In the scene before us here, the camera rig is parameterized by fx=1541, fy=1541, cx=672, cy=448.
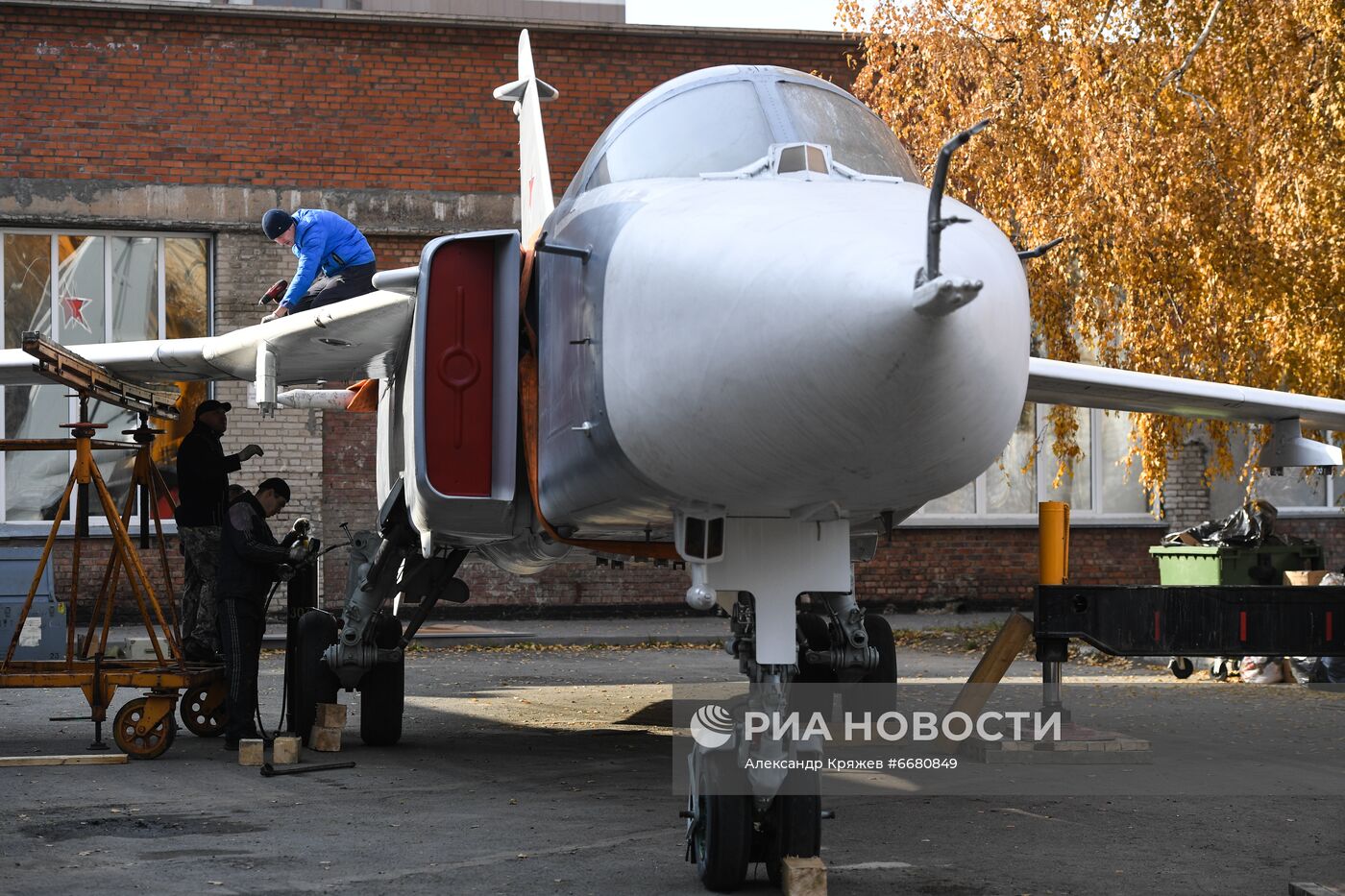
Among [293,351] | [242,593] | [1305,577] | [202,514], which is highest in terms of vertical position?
[293,351]

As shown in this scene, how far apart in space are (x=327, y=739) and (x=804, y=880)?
4.60 m

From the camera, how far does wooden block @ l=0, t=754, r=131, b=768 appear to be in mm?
8219

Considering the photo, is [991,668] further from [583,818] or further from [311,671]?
[311,671]

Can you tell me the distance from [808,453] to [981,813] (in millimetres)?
3238

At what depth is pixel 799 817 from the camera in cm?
514

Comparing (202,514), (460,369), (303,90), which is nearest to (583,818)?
(460,369)

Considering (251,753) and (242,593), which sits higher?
(242,593)

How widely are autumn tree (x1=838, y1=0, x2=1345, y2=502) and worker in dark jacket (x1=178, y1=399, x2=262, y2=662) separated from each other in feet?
24.0

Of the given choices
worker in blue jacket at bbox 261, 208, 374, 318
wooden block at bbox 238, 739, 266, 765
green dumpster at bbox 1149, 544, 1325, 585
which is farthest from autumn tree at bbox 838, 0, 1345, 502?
wooden block at bbox 238, 739, 266, 765

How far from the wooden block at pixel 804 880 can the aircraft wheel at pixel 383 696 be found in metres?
4.40

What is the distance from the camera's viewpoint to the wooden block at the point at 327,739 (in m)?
8.86

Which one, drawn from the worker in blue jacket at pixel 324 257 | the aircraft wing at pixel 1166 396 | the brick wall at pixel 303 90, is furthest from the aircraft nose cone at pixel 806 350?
the brick wall at pixel 303 90

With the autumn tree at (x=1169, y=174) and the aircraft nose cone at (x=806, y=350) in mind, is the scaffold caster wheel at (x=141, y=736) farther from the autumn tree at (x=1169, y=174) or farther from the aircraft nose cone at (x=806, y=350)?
the autumn tree at (x=1169, y=174)

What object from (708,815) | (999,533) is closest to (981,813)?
(708,815)
